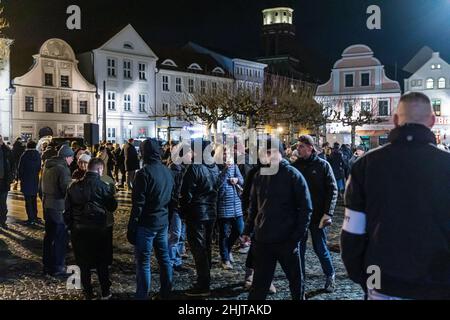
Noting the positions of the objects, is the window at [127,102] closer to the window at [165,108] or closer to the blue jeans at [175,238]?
the window at [165,108]

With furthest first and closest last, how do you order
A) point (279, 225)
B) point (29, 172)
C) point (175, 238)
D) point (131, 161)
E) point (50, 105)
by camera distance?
point (50, 105)
point (131, 161)
point (29, 172)
point (175, 238)
point (279, 225)

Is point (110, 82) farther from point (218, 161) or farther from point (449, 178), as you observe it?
point (449, 178)

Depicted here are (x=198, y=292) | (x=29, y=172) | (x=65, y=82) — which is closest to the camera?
(x=198, y=292)

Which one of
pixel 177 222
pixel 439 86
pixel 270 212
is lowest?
pixel 177 222

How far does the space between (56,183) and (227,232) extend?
8.38 feet

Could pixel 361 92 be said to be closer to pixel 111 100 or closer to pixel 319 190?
pixel 111 100

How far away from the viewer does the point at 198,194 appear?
21.8ft

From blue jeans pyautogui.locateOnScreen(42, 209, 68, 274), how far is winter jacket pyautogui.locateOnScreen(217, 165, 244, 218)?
2274mm

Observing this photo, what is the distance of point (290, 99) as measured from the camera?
34.7 m

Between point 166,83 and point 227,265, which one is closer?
point 227,265

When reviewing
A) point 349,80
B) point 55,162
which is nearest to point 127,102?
point 349,80

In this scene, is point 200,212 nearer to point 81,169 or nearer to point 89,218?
point 89,218

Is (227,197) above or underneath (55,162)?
underneath

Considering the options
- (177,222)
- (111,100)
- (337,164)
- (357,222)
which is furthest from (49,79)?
(357,222)
